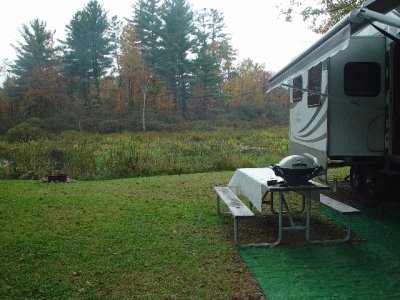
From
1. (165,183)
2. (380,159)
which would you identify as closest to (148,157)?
(165,183)

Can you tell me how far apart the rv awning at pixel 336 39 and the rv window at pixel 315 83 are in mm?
1388

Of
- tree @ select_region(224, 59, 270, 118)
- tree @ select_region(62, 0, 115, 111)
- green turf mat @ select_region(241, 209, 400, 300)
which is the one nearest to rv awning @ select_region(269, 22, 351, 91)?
green turf mat @ select_region(241, 209, 400, 300)

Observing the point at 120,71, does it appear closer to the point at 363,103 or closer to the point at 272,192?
the point at 363,103

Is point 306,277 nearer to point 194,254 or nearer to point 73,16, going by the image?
point 194,254

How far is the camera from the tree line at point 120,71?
28.1 meters

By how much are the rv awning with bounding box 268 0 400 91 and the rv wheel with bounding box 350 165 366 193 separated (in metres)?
2.45

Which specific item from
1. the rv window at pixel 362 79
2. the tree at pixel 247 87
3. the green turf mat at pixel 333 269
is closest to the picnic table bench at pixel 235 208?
the green turf mat at pixel 333 269

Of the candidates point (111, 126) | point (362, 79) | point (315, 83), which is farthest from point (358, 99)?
point (111, 126)

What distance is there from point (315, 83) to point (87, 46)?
86.6 ft

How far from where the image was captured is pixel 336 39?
10.5 ft

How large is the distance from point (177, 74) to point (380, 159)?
2670cm

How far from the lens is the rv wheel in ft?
20.4

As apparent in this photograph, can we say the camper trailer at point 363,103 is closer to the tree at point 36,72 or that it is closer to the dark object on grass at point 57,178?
the dark object on grass at point 57,178

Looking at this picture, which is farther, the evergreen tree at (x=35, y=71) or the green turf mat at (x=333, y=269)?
the evergreen tree at (x=35, y=71)
